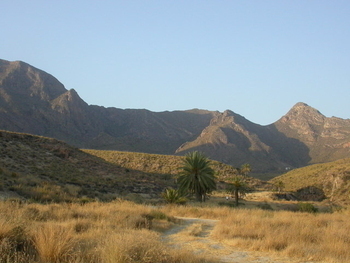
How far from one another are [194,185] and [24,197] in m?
18.1

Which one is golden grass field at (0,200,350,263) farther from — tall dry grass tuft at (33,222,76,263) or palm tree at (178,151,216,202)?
palm tree at (178,151,216,202)

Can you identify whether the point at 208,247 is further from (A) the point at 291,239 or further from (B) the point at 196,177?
(B) the point at 196,177

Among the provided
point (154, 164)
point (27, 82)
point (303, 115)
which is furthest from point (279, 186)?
point (27, 82)

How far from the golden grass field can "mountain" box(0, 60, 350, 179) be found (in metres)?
87.9

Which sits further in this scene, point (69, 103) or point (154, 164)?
point (69, 103)

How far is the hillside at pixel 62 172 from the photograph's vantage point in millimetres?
31344

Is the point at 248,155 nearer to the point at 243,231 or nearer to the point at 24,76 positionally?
the point at 24,76

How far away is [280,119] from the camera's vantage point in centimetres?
16788

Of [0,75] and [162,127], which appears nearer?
[0,75]

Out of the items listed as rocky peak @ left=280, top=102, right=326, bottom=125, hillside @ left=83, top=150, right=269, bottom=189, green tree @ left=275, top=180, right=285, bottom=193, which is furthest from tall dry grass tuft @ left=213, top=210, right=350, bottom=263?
rocky peak @ left=280, top=102, right=326, bottom=125

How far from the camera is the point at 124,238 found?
8.23 metres

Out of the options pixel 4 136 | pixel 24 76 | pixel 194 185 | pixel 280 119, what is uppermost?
pixel 24 76

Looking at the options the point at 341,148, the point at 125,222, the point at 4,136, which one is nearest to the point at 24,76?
→ the point at 4,136

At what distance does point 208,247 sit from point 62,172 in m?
36.1
